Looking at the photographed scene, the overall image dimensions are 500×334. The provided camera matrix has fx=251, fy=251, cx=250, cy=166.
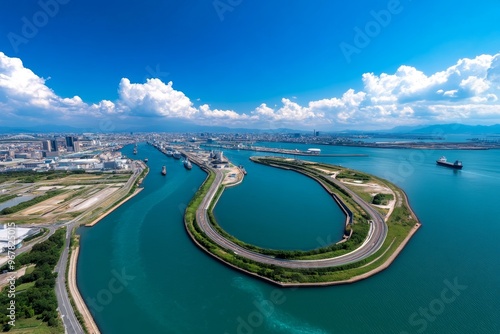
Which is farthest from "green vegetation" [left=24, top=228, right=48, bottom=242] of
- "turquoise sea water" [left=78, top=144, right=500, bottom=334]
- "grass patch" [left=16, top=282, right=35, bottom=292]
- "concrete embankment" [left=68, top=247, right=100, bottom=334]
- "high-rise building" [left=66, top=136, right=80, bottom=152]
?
"high-rise building" [left=66, top=136, right=80, bottom=152]

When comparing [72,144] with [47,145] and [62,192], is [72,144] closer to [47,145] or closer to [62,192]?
[47,145]

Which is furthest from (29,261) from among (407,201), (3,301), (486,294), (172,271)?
(407,201)

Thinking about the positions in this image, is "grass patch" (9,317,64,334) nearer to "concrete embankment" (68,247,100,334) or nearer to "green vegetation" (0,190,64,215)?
"concrete embankment" (68,247,100,334)

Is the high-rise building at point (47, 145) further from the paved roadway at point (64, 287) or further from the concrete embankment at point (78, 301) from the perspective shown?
the concrete embankment at point (78, 301)

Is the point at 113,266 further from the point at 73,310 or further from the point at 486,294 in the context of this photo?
the point at 486,294

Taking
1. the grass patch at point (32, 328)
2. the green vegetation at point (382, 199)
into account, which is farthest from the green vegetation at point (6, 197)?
the green vegetation at point (382, 199)

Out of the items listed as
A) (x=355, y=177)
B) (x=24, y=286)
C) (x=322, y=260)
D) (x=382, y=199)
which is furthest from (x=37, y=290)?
(x=355, y=177)
